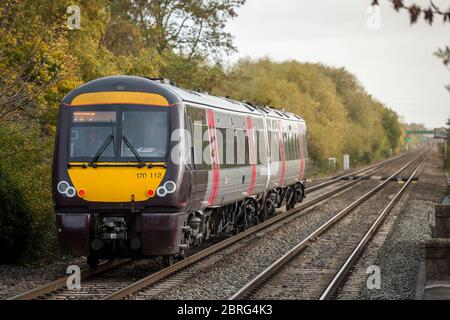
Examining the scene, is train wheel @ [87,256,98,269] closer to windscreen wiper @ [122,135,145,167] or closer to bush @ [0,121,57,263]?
bush @ [0,121,57,263]

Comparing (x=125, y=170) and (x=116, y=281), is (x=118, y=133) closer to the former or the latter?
(x=125, y=170)

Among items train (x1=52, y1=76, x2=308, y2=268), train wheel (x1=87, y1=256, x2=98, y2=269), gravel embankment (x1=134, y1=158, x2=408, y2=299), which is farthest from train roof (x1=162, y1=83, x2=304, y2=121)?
train wheel (x1=87, y1=256, x2=98, y2=269)

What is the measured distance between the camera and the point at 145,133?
539 inches

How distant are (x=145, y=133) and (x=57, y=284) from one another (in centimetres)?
270

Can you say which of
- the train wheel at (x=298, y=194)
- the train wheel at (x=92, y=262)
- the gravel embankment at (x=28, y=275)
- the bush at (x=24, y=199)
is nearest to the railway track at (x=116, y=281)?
the train wheel at (x=92, y=262)

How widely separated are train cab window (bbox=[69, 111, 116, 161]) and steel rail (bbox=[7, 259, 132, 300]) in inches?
71.1

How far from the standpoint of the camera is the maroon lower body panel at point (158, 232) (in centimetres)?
1332

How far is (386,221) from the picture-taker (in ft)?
79.2

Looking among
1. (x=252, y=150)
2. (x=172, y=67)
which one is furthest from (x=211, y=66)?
(x=252, y=150)

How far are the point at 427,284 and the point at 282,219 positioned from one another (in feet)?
40.8

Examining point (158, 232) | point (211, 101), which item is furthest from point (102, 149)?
point (211, 101)

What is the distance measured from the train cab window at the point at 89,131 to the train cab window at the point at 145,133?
0.70ft
